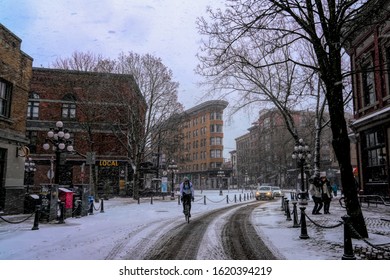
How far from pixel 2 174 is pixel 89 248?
319 inches

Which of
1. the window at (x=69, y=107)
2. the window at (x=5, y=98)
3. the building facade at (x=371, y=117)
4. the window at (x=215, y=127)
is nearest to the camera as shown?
the window at (x=215, y=127)

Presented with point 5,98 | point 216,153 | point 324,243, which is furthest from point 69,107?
point 324,243

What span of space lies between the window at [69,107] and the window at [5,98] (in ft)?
10.0

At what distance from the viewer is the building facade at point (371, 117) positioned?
41.0ft

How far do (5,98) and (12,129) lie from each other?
1.21m

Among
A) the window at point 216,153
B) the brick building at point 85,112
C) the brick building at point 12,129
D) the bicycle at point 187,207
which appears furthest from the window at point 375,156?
the brick building at point 12,129

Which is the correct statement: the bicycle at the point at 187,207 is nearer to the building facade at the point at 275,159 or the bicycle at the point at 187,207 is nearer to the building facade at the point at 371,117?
the building facade at the point at 371,117

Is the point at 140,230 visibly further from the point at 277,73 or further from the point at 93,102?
the point at 277,73

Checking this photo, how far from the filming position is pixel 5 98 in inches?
449

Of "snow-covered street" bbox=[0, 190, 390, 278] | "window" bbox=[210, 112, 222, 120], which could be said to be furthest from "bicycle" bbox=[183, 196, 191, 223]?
"window" bbox=[210, 112, 222, 120]

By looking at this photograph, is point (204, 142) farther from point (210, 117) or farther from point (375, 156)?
point (375, 156)

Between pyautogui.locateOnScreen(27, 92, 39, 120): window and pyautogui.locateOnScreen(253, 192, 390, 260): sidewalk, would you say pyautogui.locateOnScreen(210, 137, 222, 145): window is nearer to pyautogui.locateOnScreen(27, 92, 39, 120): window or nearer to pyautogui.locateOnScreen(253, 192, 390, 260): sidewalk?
pyautogui.locateOnScreen(253, 192, 390, 260): sidewalk
